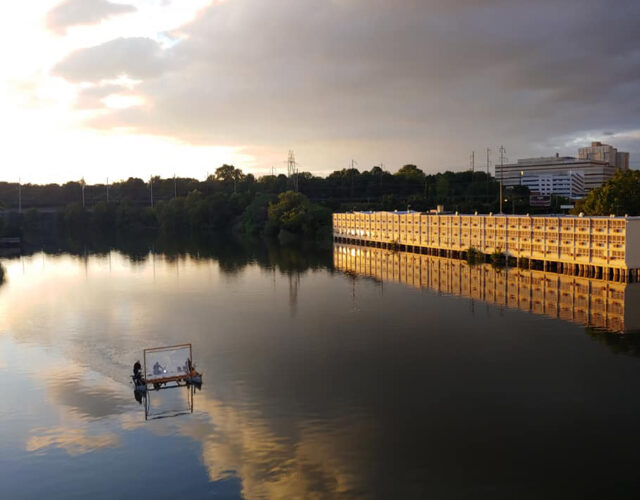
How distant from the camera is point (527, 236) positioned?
52281mm

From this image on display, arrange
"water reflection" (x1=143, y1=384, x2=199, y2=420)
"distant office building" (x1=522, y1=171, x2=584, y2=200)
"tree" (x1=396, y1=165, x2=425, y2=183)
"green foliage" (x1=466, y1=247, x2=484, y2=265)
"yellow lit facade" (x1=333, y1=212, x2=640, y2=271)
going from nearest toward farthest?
"water reflection" (x1=143, y1=384, x2=199, y2=420)
"yellow lit facade" (x1=333, y1=212, x2=640, y2=271)
"green foliage" (x1=466, y1=247, x2=484, y2=265)
"tree" (x1=396, y1=165, x2=425, y2=183)
"distant office building" (x1=522, y1=171, x2=584, y2=200)

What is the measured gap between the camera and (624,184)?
6384cm

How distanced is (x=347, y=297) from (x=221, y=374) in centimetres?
1900

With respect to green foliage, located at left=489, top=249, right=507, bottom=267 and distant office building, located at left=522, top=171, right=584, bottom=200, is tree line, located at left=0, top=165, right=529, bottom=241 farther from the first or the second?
green foliage, located at left=489, top=249, right=507, bottom=267

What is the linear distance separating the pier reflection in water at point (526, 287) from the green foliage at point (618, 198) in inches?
660

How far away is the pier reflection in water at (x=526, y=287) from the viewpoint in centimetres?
3391

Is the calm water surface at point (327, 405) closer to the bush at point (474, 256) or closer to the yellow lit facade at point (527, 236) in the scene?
the yellow lit facade at point (527, 236)

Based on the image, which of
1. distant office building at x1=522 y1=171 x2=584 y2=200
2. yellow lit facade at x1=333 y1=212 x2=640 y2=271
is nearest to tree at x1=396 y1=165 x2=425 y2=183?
distant office building at x1=522 y1=171 x2=584 y2=200

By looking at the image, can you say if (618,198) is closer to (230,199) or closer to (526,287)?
(526,287)

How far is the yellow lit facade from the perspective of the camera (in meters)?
42.8

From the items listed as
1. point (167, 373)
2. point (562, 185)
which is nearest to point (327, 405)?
point (167, 373)

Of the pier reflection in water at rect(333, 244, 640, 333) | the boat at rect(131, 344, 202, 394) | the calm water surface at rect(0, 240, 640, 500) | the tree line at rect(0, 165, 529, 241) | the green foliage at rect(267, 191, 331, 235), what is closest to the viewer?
the calm water surface at rect(0, 240, 640, 500)

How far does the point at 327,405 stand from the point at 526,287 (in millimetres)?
26676

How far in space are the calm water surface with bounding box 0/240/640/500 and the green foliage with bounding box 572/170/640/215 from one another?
1116 inches
